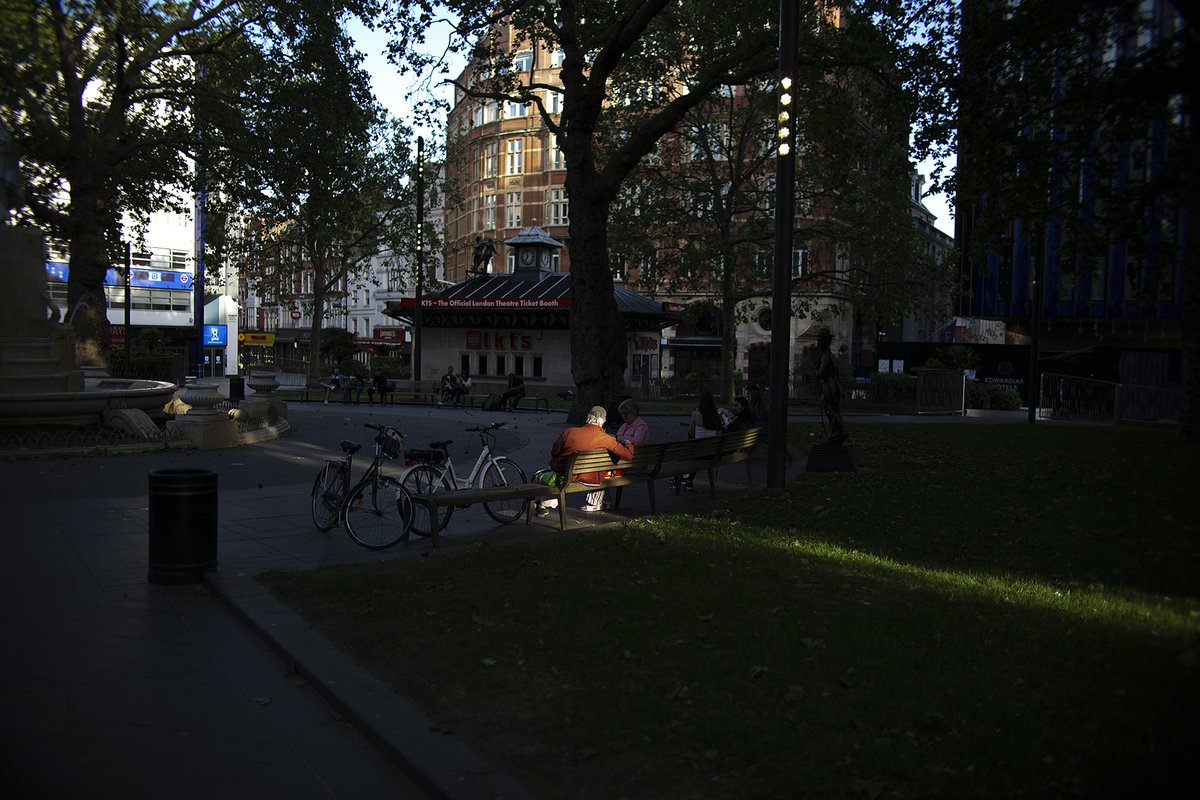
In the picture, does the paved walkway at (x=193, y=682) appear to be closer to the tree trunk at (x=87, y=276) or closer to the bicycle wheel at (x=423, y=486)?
the bicycle wheel at (x=423, y=486)

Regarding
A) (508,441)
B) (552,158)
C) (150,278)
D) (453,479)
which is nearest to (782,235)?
(453,479)

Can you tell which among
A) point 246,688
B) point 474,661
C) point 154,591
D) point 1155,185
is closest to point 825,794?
point 474,661

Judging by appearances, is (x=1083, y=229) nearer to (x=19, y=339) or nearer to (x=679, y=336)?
(x=19, y=339)

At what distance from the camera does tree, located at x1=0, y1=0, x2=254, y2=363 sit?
21109mm

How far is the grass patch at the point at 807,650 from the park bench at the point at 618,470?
62 cm

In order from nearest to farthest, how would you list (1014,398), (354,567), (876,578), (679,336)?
(876,578) < (354,567) < (1014,398) < (679,336)

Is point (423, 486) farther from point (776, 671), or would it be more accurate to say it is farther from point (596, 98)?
point (596, 98)

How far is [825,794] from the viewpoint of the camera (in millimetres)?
3738

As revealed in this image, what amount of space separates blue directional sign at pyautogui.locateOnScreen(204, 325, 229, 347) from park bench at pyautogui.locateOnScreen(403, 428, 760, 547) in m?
65.8

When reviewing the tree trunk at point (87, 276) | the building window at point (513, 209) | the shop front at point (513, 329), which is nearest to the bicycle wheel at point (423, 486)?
the tree trunk at point (87, 276)

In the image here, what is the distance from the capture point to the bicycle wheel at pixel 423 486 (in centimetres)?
948

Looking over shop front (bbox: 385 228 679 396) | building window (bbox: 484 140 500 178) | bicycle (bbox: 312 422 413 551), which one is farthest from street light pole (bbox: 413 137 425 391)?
building window (bbox: 484 140 500 178)

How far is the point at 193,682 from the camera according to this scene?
5.45 meters

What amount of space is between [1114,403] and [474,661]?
95.2 ft
